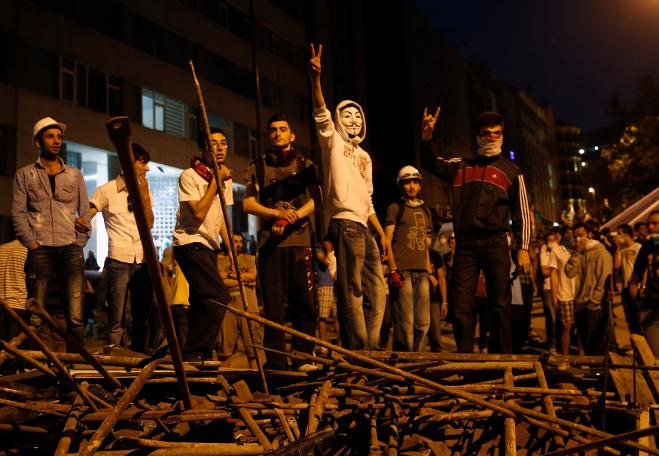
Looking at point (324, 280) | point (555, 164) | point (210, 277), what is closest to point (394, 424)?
point (210, 277)

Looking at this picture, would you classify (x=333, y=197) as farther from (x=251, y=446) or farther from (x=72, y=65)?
(x=72, y=65)

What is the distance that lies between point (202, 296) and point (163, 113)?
88.0 ft

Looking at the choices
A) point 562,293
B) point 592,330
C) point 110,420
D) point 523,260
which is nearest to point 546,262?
point 562,293

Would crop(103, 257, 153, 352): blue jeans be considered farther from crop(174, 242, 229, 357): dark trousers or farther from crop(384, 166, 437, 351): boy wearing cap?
crop(384, 166, 437, 351): boy wearing cap

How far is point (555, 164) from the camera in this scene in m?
118

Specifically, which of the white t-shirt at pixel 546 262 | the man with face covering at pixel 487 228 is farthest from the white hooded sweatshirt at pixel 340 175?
the white t-shirt at pixel 546 262

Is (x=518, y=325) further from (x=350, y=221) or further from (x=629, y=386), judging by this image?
(x=629, y=386)

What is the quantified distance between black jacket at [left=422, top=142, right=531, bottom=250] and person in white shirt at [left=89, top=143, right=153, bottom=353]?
324cm

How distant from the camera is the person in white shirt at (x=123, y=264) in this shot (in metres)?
7.68

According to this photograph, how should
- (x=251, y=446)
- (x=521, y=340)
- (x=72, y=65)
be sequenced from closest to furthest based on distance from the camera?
1. (x=251, y=446)
2. (x=521, y=340)
3. (x=72, y=65)

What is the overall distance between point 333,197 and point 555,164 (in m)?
118

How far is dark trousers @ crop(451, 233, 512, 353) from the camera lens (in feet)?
21.2

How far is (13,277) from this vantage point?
26.3 feet

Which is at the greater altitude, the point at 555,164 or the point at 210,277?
the point at 555,164
